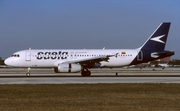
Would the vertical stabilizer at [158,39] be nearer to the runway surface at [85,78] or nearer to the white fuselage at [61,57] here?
the white fuselage at [61,57]

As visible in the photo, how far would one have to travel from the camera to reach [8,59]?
43.5 meters

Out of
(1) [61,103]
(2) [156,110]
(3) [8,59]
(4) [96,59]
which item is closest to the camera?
(2) [156,110]

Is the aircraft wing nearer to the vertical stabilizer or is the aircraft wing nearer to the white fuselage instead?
the white fuselage

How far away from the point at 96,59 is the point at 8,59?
10.9 metres

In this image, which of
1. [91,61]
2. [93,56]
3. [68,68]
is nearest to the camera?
[68,68]

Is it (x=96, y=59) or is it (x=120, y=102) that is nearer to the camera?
(x=120, y=102)

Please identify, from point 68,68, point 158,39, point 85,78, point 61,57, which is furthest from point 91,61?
point 158,39

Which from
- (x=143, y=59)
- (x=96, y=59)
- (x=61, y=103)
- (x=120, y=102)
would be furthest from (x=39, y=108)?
(x=143, y=59)

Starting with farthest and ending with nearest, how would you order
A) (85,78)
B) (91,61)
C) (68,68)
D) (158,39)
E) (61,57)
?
(158,39) < (61,57) < (91,61) < (68,68) < (85,78)

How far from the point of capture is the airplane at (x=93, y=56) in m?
41.8

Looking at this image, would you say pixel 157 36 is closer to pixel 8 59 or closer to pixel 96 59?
pixel 96 59

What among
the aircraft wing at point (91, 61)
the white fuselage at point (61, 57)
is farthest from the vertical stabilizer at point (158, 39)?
the aircraft wing at point (91, 61)

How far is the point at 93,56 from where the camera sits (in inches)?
1683

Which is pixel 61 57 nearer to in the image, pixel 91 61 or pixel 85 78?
pixel 91 61
